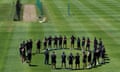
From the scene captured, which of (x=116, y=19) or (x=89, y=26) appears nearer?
(x=89, y=26)

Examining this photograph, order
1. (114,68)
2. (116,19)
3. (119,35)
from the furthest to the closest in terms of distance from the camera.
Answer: (116,19) < (119,35) < (114,68)

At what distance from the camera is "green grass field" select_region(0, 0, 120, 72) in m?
36.1

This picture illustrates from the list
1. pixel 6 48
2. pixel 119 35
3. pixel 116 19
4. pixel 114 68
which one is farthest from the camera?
pixel 116 19

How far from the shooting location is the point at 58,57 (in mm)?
38062

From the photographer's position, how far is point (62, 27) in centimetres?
5284

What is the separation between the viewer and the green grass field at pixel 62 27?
119 ft

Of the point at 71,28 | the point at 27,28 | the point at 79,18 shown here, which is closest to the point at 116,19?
the point at 79,18

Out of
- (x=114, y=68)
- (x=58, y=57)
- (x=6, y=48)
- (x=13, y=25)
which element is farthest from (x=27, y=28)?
(x=114, y=68)

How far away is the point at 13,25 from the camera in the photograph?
54.5 m

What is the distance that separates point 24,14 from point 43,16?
434 cm

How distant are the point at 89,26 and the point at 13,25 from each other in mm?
11582

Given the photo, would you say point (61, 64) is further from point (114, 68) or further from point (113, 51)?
point (113, 51)

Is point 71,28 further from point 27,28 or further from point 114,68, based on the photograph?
point 114,68

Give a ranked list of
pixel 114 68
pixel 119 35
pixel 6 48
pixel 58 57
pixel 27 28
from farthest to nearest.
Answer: pixel 27 28 → pixel 119 35 → pixel 6 48 → pixel 58 57 → pixel 114 68
